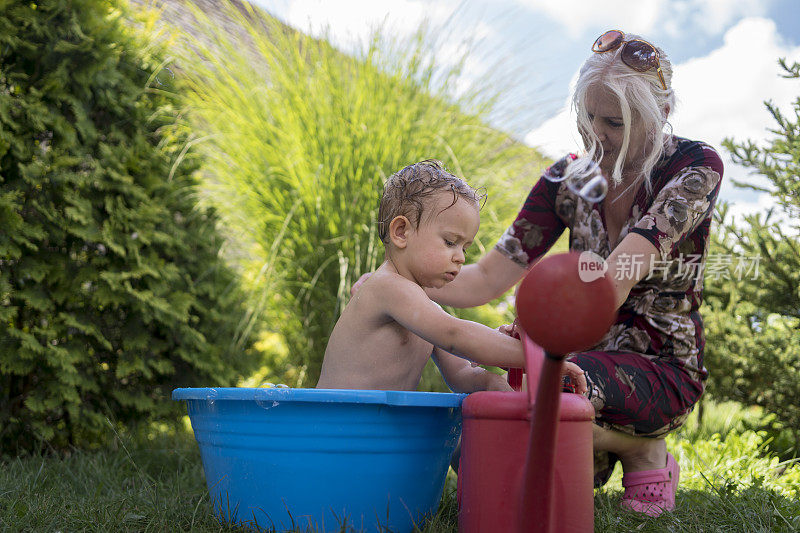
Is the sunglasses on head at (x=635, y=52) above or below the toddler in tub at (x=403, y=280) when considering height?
above

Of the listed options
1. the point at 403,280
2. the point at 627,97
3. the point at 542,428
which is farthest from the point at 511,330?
the point at 627,97

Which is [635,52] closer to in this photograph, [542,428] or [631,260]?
[631,260]

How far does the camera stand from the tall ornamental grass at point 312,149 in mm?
2977

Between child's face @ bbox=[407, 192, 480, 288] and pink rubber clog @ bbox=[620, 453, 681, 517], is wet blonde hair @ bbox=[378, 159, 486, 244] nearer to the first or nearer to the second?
child's face @ bbox=[407, 192, 480, 288]

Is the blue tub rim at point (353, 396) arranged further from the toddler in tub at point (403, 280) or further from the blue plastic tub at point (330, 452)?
the toddler in tub at point (403, 280)

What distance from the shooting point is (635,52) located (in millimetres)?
1645

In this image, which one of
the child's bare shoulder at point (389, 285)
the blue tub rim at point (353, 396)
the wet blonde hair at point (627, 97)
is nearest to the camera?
the blue tub rim at point (353, 396)

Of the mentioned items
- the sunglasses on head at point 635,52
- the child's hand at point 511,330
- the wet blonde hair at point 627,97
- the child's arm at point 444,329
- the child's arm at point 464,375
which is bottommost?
the child's arm at point 464,375

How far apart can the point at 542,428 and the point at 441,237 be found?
2.18 ft

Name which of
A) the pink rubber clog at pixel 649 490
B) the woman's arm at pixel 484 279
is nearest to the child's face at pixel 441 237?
the woman's arm at pixel 484 279

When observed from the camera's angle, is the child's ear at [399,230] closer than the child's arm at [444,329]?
No

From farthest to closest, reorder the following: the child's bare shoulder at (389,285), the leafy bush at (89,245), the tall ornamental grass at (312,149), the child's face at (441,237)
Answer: the tall ornamental grass at (312,149), the leafy bush at (89,245), the child's face at (441,237), the child's bare shoulder at (389,285)

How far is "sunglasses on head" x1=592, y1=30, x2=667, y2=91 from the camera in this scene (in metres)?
1.64

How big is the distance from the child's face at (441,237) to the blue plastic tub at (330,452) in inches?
14.2
